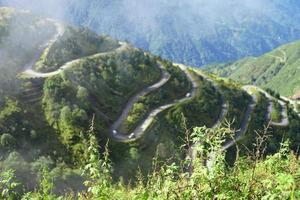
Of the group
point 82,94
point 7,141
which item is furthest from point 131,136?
point 7,141

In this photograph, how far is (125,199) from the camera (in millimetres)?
20469

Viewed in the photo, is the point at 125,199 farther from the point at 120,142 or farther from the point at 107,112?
the point at 107,112

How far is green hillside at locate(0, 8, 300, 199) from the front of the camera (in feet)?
368

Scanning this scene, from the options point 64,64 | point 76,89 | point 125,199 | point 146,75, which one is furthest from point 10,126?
point 125,199

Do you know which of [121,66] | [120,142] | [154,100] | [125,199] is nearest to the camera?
[125,199]

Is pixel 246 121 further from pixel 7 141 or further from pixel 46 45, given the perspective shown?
pixel 7 141

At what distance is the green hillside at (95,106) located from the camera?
112 metres

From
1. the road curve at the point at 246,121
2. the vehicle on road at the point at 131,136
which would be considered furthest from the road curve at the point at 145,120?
the road curve at the point at 246,121

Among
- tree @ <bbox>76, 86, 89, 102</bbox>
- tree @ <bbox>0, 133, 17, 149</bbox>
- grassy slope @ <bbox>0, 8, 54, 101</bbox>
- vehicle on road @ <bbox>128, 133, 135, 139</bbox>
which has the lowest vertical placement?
vehicle on road @ <bbox>128, 133, 135, 139</bbox>

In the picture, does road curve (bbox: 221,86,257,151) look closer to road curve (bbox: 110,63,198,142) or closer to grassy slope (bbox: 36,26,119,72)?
road curve (bbox: 110,63,198,142)

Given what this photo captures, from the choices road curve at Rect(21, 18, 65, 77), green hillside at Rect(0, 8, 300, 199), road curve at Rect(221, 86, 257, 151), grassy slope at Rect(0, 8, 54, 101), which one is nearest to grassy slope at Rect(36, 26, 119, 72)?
green hillside at Rect(0, 8, 300, 199)

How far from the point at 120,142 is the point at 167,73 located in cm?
5545

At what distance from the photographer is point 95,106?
445 ft

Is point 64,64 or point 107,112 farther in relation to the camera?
point 64,64
